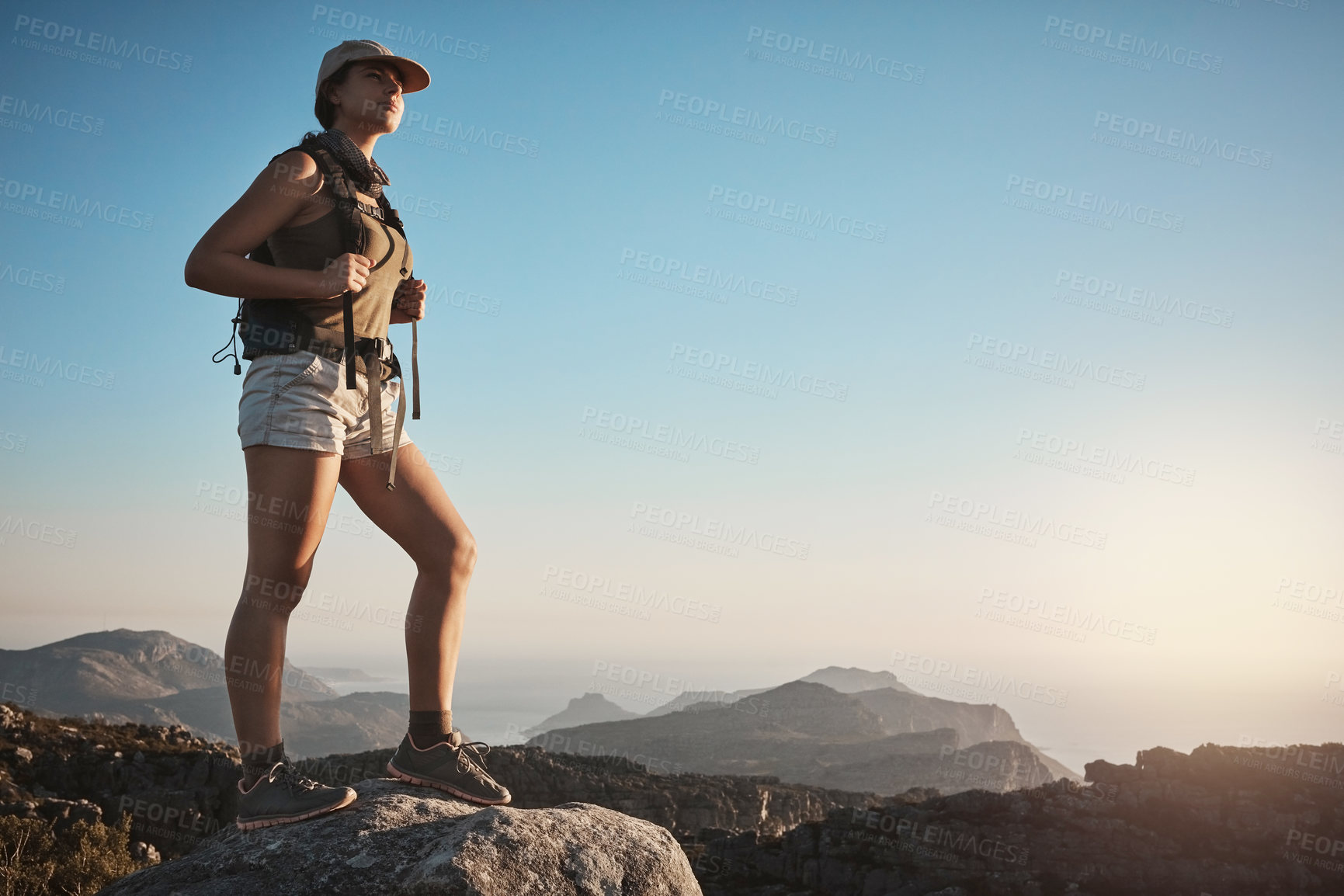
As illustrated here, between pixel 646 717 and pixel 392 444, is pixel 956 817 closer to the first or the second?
pixel 392 444

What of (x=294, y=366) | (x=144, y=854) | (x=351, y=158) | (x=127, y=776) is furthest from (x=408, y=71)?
(x=127, y=776)

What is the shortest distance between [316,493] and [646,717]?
166m

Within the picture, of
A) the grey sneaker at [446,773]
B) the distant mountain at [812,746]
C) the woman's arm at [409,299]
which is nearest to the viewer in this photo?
the grey sneaker at [446,773]

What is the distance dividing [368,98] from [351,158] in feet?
0.93

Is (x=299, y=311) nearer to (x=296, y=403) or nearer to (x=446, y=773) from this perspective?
(x=296, y=403)

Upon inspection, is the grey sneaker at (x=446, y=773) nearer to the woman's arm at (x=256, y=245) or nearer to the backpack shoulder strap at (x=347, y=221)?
the backpack shoulder strap at (x=347, y=221)

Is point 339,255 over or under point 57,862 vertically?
over

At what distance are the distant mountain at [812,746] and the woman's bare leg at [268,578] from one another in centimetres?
9994

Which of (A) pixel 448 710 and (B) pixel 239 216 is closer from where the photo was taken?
(B) pixel 239 216

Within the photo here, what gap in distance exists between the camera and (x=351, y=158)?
3.56 meters

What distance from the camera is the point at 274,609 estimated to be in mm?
3264

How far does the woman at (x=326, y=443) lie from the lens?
3.23m

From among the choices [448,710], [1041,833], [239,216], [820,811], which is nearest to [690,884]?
[448,710]

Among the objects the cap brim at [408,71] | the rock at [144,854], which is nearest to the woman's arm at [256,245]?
the cap brim at [408,71]
